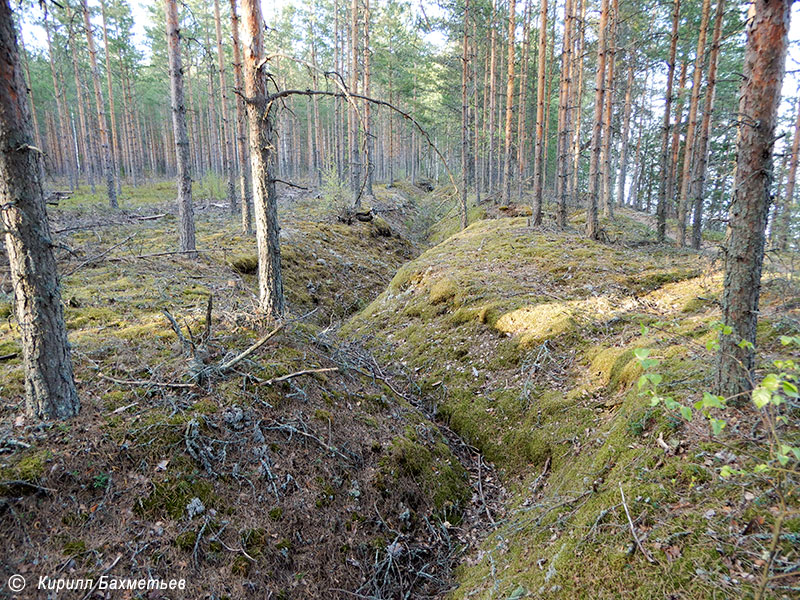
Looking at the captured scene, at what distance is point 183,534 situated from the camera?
122 inches

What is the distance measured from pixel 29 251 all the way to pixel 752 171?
5.68 metres

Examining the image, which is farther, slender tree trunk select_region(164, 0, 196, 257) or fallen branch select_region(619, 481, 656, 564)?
slender tree trunk select_region(164, 0, 196, 257)

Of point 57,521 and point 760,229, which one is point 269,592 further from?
point 760,229

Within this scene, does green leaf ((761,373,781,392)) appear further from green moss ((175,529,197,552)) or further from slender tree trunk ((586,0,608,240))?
slender tree trunk ((586,0,608,240))

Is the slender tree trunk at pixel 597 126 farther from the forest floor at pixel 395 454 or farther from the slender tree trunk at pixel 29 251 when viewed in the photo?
the slender tree trunk at pixel 29 251

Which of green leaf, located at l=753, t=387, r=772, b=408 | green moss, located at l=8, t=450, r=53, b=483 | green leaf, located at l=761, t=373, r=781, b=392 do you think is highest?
green leaf, located at l=761, t=373, r=781, b=392

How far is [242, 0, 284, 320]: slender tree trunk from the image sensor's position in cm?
502

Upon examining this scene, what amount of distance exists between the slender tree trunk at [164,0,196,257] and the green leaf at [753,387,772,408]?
10130 millimetres

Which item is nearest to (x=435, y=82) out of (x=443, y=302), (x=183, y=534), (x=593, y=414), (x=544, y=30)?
(x=544, y=30)

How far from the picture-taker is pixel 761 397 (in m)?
1.79

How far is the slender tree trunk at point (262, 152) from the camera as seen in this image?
5023 mm

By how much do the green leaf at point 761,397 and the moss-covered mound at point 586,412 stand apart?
68 centimetres

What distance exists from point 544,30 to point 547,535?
15.4m

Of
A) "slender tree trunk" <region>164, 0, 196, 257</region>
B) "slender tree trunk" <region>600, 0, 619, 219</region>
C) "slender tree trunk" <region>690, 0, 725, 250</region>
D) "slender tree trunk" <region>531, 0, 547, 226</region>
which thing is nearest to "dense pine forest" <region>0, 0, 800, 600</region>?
"slender tree trunk" <region>164, 0, 196, 257</region>
